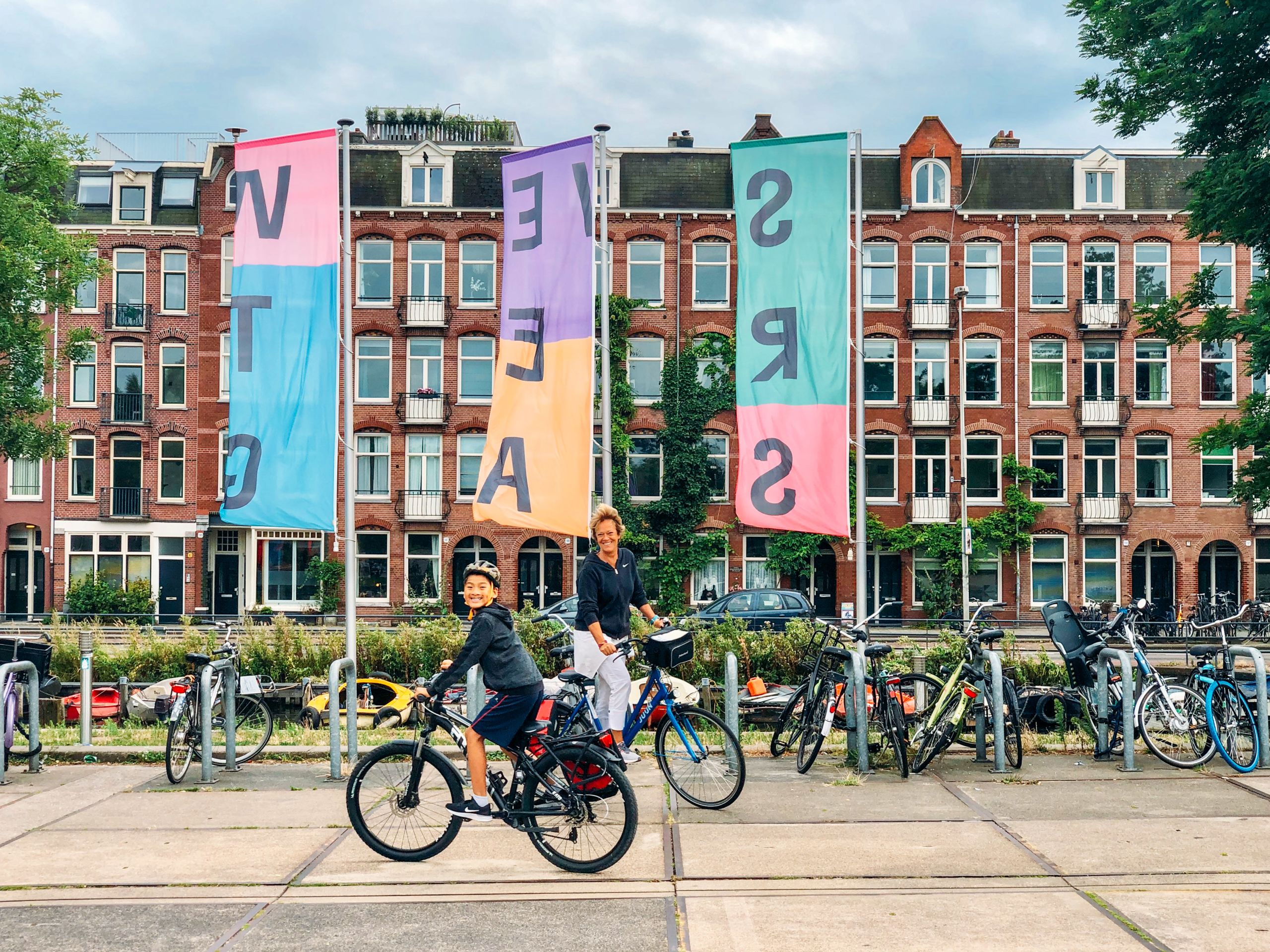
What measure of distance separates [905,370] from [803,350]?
98.9 ft

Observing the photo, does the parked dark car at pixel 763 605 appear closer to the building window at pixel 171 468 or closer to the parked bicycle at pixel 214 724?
the parked bicycle at pixel 214 724

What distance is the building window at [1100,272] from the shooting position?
40281 mm

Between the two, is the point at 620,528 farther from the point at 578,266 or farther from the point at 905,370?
the point at 905,370

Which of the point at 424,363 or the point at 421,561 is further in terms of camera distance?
the point at 424,363

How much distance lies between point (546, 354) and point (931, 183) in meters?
31.4

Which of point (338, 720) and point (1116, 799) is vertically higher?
point (338, 720)

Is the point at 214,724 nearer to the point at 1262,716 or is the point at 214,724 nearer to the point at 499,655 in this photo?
the point at 499,655

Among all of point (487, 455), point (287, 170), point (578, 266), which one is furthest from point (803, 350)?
point (287, 170)

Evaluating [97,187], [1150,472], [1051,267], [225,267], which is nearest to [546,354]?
[1051,267]

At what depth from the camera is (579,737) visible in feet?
21.8

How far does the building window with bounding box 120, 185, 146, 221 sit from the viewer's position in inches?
1690

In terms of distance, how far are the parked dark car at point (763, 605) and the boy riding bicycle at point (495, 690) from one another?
20112 millimetres

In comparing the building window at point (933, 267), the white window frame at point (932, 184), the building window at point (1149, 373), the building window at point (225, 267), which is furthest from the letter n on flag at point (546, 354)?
the building window at point (1149, 373)

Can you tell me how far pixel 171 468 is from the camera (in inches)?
1633
